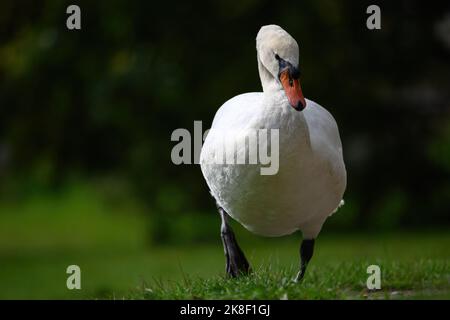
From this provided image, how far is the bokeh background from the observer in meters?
15.0

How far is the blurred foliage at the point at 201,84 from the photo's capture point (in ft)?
49.4

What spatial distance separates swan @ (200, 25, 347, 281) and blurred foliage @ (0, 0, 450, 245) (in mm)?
8172

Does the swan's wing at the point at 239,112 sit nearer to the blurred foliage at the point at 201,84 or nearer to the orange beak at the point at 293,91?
the orange beak at the point at 293,91

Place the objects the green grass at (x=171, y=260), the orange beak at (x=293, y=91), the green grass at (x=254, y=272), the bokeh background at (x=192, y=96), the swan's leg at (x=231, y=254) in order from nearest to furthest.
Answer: the orange beak at (x=293, y=91) < the green grass at (x=254, y=272) < the green grass at (x=171, y=260) < the swan's leg at (x=231, y=254) < the bokeh background at (x=192, y=96)

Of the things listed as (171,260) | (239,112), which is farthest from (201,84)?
(239,112)

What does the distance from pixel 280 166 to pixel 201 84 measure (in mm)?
9708

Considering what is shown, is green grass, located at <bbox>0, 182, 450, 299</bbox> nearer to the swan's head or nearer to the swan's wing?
the swan's wing

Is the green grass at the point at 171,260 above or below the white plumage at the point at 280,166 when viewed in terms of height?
below

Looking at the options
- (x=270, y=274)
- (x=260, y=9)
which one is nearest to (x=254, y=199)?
(x=270, y=274)

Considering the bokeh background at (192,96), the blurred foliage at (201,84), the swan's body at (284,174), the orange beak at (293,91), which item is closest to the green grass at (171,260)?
the bokeh background at (192,96)

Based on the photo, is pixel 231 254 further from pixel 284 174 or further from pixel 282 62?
pixel 282 62
